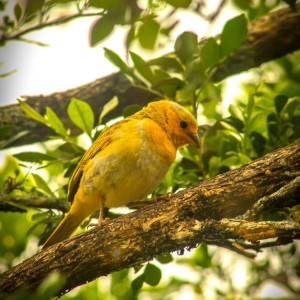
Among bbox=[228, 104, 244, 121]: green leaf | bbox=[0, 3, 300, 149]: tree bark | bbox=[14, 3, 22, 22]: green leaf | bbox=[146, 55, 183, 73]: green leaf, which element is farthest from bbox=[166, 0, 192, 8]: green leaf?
bbox=[0, 3, 300, 149]: tree bark

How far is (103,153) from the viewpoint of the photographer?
389cm

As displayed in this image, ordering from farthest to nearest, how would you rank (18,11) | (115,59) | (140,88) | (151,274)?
(140,88) → (115,59) → (151,274) → (18,11)

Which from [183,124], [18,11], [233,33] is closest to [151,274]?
[183,124]

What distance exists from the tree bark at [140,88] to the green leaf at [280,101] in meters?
1.21

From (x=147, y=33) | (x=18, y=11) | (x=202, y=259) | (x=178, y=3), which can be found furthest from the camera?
(x=202, y=259)

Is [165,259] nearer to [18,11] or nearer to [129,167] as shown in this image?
[129,167]

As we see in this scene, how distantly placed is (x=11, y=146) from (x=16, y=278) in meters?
2.08

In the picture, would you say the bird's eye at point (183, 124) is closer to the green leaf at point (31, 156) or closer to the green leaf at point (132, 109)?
the green leaf at point (132, 109)

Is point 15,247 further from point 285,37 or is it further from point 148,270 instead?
point 285,37

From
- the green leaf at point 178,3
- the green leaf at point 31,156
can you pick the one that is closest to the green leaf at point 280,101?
the green leaf at point 178,3

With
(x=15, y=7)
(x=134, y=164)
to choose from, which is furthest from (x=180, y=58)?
(x=15, y=7)

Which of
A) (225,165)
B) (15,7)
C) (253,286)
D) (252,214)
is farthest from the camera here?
(253,286)

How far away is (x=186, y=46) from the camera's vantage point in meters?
3.76

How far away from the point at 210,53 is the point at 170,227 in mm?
1595
